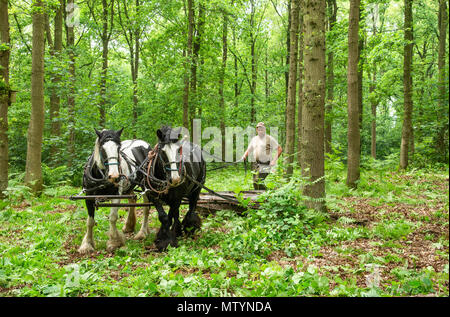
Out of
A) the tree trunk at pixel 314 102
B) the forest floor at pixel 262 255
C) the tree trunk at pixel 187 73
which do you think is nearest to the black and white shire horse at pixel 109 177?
the forest floor at pixel 262 255

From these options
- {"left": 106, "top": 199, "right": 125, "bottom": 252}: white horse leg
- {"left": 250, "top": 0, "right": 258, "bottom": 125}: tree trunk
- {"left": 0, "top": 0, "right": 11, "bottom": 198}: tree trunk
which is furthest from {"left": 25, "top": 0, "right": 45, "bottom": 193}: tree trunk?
{"left": 250, "top": 0, "right": 258, "bottom": 125}: tree trunk

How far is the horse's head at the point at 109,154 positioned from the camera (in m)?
5.52

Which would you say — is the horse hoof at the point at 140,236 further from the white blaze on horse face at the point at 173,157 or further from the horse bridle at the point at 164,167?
the white blaze on horse face at the point at 173,157

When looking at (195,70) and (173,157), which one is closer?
(173,157)

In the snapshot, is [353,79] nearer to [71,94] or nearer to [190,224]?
[190,224]

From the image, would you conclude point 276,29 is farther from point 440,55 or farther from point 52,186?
point 52,186

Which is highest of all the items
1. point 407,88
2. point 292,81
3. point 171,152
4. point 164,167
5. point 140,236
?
point 292,81

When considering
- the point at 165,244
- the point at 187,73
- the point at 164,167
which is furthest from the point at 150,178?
the point at 187,73

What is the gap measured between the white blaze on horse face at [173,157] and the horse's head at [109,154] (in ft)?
2.94

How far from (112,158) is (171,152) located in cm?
105

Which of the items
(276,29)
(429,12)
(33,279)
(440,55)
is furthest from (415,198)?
(276,29)

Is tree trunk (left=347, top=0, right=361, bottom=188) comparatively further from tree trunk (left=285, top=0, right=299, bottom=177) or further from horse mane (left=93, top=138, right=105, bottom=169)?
horse mane (left=93, top=138, right=105, bottom=169)

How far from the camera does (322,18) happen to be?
668 cm

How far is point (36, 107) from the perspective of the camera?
10.7 m
